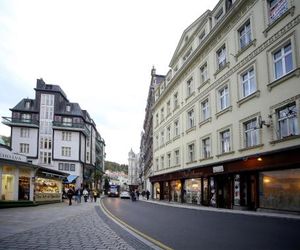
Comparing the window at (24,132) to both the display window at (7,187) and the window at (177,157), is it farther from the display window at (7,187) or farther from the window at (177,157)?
the display window at (7,187)

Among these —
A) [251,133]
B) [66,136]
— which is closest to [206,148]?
[251,133]

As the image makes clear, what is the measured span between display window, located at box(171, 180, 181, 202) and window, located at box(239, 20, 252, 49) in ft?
63.1

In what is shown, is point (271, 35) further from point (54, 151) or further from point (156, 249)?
point (54, 151)

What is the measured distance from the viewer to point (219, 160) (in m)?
29.6

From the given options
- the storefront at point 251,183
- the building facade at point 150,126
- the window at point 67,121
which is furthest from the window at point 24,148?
the storefront at point 251,183

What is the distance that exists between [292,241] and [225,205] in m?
19.0

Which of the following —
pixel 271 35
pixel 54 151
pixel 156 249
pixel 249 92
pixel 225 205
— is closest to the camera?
pixel 156 249

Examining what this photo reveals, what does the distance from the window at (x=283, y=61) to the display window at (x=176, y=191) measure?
2177 cm

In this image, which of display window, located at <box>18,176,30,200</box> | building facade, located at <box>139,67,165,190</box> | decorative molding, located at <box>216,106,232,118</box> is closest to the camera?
decorative molding, located at <box>216,106,232,118</box>

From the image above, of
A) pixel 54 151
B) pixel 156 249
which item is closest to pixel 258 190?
pixel 156 249

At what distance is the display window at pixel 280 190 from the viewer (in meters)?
20.0

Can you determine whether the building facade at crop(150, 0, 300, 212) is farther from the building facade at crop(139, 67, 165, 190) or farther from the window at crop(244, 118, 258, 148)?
the building facade at crop(139, 67, 165, 190)

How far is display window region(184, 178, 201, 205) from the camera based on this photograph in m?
34.7

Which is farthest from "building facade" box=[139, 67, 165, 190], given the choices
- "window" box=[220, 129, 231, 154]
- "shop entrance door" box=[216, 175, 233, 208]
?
"shop entrance door" box=[216, 175, 233, 208]
